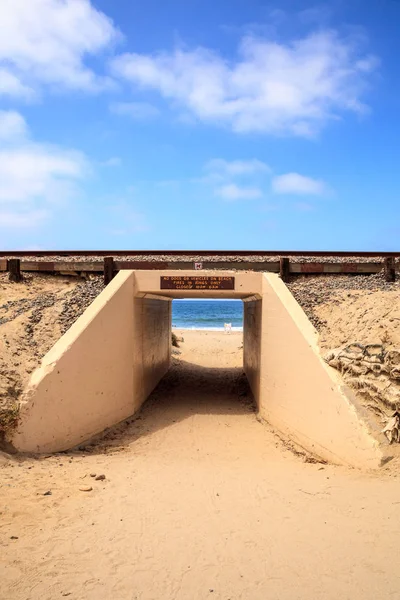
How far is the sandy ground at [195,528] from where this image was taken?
11.7ft

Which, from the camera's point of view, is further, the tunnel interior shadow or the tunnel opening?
the tunnel opening

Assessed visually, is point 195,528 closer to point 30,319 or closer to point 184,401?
point 30,319

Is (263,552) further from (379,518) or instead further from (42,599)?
(42,599)

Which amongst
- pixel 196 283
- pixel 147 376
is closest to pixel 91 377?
pixel 196 283

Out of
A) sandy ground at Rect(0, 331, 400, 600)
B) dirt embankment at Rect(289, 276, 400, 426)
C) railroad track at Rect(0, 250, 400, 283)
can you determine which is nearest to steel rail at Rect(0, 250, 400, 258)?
railroad track at Rect(0, 250, 400, 283)

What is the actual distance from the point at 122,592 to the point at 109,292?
6299 mm

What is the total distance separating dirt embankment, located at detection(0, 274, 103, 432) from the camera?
6863mm

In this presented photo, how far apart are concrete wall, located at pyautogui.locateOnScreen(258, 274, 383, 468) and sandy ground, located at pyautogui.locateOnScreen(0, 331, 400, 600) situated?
42cm

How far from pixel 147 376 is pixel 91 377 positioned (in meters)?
3.65

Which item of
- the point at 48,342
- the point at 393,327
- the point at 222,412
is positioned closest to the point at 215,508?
the point at 393,327

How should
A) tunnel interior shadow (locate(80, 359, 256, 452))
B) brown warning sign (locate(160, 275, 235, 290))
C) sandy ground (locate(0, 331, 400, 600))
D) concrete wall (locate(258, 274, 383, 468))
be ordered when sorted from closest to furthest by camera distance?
sandy ground (locate(0, 331, 400, 600))
concrete wall (locate(258, 274, 383, 468))
tunnel interior shadow (locate(80, 359, 256, 452))
brown warning sign (locate(160, 275, 235, 290))

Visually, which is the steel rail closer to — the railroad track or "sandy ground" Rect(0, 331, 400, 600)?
the railroad track

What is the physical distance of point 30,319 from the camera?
29.5ft

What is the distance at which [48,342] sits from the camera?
8133 mm
